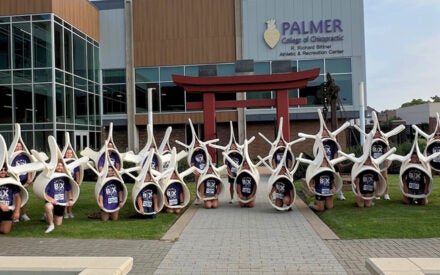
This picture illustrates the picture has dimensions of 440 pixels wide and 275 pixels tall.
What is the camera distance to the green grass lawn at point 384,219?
814cm

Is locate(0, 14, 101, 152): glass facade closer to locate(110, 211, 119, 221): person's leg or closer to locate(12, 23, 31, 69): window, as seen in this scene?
locate(12, 23, 31, 69): window

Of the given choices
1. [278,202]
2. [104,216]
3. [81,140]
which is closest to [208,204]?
[278,202]

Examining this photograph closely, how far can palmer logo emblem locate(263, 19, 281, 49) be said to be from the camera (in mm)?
28781

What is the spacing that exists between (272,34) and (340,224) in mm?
21363

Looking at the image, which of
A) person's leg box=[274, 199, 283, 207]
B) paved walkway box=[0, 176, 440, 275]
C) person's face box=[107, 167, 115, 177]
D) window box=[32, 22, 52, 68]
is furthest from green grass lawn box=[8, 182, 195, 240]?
window box=[32, 22, 52, 68]

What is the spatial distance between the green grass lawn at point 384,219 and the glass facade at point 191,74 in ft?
56.3

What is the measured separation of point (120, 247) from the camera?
751 centimetres

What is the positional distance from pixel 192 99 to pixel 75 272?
25.6 m

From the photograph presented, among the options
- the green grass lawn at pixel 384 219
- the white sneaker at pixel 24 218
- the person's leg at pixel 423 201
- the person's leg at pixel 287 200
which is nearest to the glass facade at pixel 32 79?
the white sneaker at pixel 24 218

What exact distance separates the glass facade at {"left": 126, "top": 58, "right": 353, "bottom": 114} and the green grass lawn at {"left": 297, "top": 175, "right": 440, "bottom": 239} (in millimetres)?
17172

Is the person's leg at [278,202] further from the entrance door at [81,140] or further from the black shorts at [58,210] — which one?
the entrance door at [81,140]

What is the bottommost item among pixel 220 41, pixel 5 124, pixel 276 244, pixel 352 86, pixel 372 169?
pixel 276 244

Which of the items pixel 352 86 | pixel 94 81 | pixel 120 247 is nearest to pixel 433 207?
pixel 120 247

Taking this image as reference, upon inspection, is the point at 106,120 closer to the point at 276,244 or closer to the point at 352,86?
the point at 352,86
